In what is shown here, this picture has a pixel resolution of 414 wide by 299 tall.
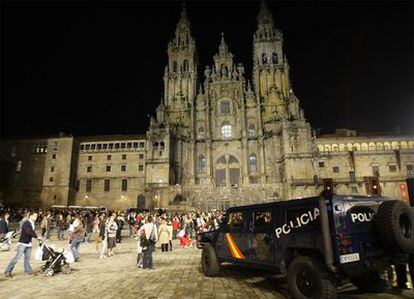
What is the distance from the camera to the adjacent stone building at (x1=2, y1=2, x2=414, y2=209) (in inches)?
1873

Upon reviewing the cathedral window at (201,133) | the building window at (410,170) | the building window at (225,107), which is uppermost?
the building window at (225,107)

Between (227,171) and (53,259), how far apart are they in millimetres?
45215

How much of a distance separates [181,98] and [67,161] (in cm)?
2576

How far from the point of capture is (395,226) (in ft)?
19.4

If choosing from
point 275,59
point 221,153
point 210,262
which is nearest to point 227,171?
point 221,153

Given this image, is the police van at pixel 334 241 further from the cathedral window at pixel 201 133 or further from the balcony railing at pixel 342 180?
the cathedral window at pixel 201 133

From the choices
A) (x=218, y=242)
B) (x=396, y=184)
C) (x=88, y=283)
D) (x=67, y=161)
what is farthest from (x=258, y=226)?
(x=67, y=161)

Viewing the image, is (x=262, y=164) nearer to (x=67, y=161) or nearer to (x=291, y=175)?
(x=291, y=175)

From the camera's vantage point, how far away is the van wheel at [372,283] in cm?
721

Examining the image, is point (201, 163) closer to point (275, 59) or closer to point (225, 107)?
point (225, 107)

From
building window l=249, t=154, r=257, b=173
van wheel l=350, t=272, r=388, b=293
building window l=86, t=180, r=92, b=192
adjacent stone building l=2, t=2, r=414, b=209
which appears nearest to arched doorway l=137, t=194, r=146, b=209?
adjacent stone building l=2, t=2, r=414, b=209

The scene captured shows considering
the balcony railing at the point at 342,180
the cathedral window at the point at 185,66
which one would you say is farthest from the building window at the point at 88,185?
the balcony railing at the point at 342,180

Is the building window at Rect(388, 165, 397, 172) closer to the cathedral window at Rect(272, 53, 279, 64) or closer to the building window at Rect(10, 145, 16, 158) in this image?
the cathedral window at Rect(272, 53, 279, 64)

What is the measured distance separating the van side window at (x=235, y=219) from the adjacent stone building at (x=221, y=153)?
36.3m
